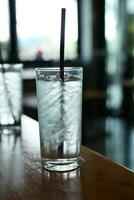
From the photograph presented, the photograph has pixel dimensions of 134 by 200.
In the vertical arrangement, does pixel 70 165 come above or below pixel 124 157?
above

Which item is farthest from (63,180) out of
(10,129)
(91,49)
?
(91,49)

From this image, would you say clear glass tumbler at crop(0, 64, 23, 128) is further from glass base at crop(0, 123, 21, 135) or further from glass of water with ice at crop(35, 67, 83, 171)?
glass of water with ice at crop(35, 67, 83, 171)

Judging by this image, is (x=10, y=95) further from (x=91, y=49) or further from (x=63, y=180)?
(x=91, y=49)

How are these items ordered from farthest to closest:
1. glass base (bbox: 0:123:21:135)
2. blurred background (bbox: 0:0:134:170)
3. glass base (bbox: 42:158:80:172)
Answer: blurred background (bbox: 0:0:134:170) → glass base (bbox: 0:123:21:135) → glass base (bbox: 42:158:80:172)

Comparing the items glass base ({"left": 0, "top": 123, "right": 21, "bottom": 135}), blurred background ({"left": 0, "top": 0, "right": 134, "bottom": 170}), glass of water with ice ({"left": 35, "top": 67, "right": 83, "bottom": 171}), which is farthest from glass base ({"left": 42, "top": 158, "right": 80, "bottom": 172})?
blurred background ({"left": 0, "top": 0, "right": 134, "bottom": 170})

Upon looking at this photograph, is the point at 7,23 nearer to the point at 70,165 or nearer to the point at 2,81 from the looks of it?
the point at 2,81

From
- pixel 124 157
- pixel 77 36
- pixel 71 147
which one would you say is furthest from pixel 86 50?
pixel 71 147
